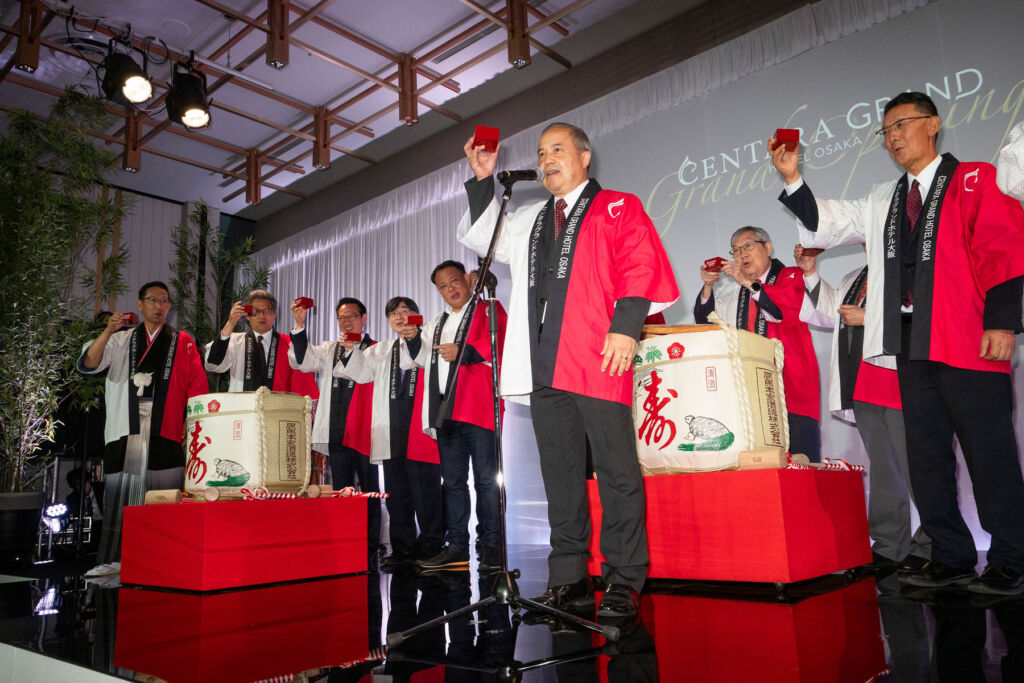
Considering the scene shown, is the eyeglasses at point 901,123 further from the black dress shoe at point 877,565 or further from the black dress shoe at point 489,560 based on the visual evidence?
the black dress shoe at point 489,560

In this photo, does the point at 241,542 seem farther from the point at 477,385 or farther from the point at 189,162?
the point at 189,162

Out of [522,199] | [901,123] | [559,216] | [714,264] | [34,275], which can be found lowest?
[559,216]

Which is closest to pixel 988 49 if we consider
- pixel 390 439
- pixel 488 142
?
pixel 488 142

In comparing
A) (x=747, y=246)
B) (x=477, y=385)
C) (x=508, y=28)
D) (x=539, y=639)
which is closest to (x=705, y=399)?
(x=539, y=639)

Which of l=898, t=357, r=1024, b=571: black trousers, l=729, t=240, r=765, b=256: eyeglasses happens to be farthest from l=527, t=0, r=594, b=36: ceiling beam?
l=898, t=357, r=1024, b=571: black trousers

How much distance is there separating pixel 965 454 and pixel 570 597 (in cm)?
128

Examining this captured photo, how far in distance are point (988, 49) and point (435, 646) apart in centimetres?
400

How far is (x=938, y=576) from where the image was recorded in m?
2.23

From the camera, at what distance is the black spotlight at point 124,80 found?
17.5ft

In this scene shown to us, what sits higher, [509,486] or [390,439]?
[390,439]

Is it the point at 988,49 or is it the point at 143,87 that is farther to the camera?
the point at 143,87

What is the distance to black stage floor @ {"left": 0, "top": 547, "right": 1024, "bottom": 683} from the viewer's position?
138 centimetres

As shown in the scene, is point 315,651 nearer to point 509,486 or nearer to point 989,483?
point 989,483

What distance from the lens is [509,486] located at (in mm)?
5652
